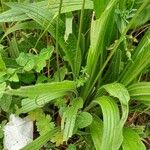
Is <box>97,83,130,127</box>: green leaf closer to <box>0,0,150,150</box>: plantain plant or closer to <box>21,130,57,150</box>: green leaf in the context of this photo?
<box>0,0,150,150</box>: plantain plant

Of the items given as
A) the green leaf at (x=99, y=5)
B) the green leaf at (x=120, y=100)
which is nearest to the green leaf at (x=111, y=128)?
the green leaf at (x=120, y=100)

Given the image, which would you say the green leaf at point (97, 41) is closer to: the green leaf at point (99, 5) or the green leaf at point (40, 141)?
the green leaf at point (99, 5)

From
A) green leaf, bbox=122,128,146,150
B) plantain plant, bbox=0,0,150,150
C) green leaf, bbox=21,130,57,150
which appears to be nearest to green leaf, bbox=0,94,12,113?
plantain plant, bbox=0,0,150,150

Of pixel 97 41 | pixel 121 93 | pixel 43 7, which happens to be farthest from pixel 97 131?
pixel 43 7

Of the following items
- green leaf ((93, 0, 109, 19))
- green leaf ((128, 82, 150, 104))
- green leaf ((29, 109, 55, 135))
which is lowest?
green leaf ((29, 109, 55, 135))

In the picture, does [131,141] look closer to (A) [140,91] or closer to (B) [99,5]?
(A) [140,91]

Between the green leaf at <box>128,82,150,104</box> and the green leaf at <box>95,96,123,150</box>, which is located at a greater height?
the green leaf at <box>128,82,150,104</box>
